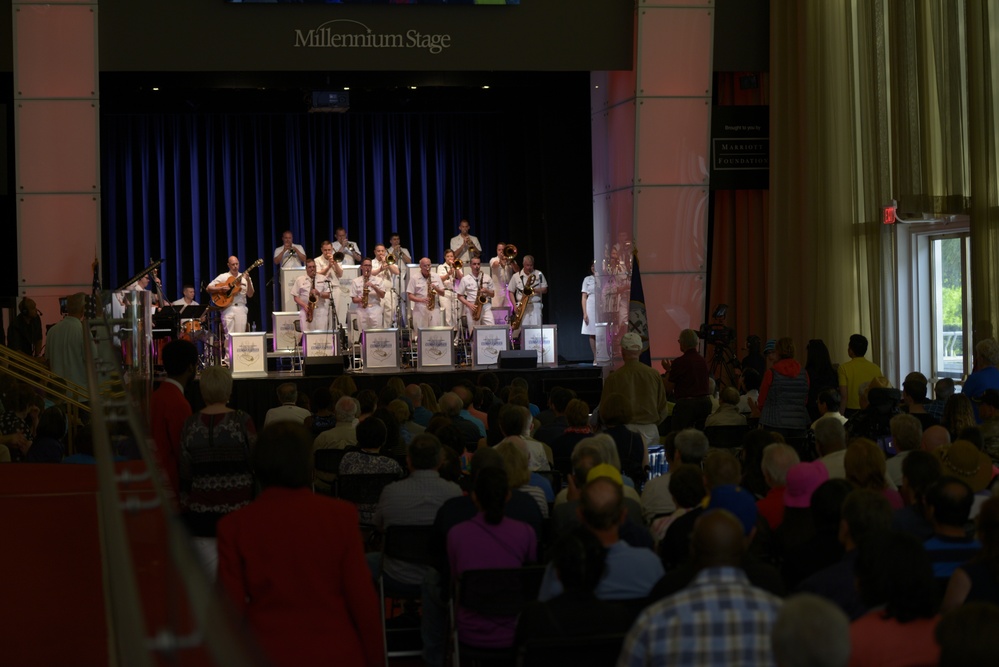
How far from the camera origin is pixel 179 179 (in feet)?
62.4

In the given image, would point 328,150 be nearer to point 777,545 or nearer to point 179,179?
point 179,179

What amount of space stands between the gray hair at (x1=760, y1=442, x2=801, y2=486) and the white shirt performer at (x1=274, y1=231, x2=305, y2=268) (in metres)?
12.3

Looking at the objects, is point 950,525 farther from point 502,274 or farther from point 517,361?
point 502,274

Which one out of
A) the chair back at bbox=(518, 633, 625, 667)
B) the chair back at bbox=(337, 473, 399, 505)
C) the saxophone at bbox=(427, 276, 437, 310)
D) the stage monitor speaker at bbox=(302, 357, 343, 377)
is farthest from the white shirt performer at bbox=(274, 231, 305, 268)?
the chair back at bbox=(518, 633, 625, 667)

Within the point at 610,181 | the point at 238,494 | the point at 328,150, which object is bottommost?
the point at 238,494

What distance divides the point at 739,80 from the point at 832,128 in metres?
2.42

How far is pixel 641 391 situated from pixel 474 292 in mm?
8368

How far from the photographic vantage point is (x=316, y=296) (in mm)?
16000

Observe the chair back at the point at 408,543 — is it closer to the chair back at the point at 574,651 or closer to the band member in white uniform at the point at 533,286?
the chair back at the point at 574,651

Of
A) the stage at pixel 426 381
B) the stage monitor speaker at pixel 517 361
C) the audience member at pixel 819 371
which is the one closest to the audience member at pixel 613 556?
the audience member at pixel 819 371

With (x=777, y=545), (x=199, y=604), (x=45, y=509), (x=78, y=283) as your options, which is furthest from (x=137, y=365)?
(x=78, y=283)

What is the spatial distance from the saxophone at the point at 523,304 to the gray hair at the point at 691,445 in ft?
34.0

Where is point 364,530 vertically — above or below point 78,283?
below

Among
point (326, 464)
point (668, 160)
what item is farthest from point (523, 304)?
point (326, 464)
